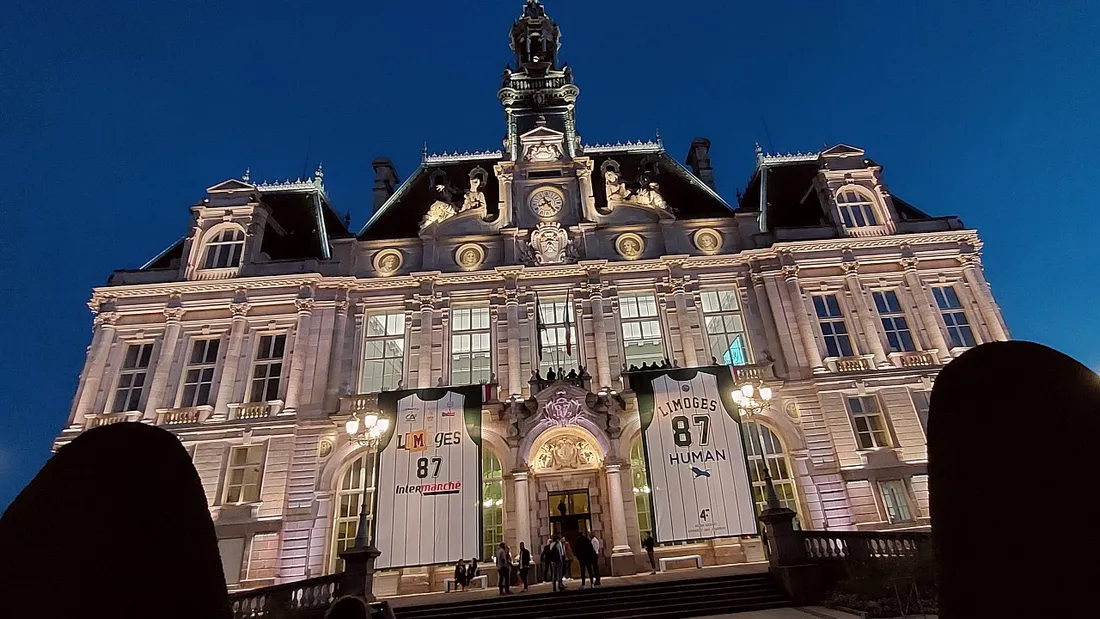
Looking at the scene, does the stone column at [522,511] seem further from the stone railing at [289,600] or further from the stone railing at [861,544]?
the stone railing at [861,544]

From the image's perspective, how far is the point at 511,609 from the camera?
13734 mm

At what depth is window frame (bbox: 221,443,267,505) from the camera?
19.5m

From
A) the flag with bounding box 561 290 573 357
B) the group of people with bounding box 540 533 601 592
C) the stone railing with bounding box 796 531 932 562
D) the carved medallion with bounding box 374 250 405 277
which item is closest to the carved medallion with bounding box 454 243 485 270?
the carved medallion with bounding box 374 250 405 277

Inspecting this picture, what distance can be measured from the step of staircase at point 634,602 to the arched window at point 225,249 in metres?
17.4

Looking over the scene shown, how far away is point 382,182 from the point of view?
2980cm

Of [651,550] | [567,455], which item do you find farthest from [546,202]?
[651,550]

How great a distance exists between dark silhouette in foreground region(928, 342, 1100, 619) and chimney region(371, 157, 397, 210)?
28675 millimetres

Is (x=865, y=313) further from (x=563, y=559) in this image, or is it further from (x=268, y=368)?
(x=268, y=368)

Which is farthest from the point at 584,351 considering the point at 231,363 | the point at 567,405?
the point at 231,363

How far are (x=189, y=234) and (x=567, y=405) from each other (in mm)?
18346

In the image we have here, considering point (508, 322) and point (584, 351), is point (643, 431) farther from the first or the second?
point (508, 322)

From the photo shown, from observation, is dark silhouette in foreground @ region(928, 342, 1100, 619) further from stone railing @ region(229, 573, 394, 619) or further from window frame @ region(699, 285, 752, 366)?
window frame @ region(699, 285, 752, 366)

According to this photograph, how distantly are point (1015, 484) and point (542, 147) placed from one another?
999 inches

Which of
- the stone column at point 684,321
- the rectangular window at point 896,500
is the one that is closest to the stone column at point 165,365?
the stone column at point 684,321
